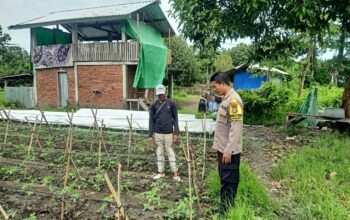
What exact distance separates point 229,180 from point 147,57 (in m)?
12.9

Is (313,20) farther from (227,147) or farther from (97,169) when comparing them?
(97,169)

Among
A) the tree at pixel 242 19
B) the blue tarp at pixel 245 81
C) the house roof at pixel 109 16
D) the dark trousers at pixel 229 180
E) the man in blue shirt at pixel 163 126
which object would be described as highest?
the house roof at pixel 109 16

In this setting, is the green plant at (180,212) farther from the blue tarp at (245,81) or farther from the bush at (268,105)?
the blue tarp at (245,81)

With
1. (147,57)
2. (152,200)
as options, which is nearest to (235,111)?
(152,200)

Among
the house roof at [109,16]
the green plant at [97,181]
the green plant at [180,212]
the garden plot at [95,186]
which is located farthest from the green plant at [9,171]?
the house roof at [109,16]

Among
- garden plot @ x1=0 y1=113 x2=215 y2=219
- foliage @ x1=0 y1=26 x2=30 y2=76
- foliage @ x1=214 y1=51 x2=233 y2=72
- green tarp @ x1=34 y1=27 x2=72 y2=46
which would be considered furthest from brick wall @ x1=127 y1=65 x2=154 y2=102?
foliage @ x1=214 y1=51 x2=233 y2=72

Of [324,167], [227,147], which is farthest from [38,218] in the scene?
[324,167]

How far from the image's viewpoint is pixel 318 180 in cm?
496

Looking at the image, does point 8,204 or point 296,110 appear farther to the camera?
point 296,110

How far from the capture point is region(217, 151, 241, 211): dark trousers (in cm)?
374

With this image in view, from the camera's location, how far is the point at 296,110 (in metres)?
13.0

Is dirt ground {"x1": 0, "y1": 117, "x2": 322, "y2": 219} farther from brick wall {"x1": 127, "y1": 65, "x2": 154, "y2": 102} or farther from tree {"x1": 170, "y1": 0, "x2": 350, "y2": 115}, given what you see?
brick wall {"x1": 127, "y1": 65, "x2": 154, "y2": 102}

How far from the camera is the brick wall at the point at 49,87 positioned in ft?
57.3

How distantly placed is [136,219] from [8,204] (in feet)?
5.84
